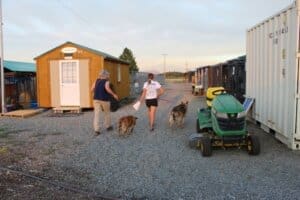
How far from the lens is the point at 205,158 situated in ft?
25.3

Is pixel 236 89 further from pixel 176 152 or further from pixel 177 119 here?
pixel 176 152

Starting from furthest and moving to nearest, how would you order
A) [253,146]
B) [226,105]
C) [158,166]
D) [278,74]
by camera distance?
[278,74] < [226,105] < [253,146] < [158,166]

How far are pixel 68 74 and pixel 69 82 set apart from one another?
368mm

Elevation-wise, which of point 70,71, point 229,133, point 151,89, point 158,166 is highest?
point 70,71

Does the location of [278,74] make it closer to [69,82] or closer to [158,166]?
[158,166]

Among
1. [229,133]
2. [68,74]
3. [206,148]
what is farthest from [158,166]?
[68,74]

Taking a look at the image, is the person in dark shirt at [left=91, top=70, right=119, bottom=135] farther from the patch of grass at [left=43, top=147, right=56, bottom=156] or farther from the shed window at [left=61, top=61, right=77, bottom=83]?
the shed window at [left=61, top=61, right=77, bottom=83]

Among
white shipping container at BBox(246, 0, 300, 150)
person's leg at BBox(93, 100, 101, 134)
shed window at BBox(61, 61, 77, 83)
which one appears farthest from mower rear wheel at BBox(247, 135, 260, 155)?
shed window at BBox(61, 61, 77, 83)

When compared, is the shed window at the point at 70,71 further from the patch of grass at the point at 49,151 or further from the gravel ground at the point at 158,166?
the patch of grass at the point at 49,151

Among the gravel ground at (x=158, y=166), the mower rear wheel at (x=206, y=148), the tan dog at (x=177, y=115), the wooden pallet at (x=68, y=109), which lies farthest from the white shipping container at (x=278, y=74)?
the wooden pallet at (x=68, y=109)

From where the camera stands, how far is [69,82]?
17.2 metres

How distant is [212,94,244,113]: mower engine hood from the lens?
25.9ft

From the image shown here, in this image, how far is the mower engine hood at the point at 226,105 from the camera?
7.89m

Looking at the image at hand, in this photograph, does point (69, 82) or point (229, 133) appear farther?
point (69, 82)
